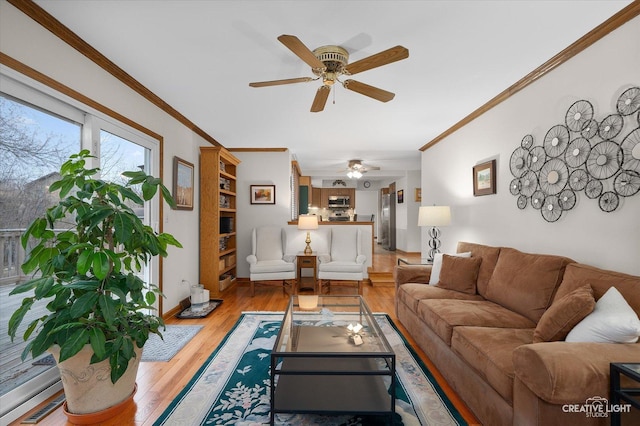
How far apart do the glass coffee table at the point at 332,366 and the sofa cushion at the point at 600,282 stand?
1.29 meters

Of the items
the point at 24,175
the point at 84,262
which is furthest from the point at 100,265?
the point at 24,175

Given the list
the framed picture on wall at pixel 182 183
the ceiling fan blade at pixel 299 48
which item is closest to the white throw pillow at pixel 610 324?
the ceiling fan blade at pixel 299 48

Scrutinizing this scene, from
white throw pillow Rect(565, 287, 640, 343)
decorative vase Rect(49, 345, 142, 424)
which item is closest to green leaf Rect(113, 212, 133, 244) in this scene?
decorative vase Rect(49, 345, 142, 424)

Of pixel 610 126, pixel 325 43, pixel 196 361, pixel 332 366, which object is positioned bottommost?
pixel 196 361

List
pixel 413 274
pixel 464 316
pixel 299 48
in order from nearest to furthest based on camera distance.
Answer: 1. pixel 299 48
2. pixel 464 316
3. pixel 413 274

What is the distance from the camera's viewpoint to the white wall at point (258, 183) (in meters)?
5.62

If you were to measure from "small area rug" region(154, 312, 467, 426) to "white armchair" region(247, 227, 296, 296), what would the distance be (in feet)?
5.64

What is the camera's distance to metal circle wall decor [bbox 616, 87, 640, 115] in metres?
1.87

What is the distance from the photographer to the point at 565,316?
1.65 meters

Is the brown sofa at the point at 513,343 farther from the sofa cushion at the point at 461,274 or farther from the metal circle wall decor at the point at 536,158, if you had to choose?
the metal circle wall decor at the point at 536,158

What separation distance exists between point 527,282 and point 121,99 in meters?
3.83

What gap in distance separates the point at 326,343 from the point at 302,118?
9.25 ft

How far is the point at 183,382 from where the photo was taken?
2205mm

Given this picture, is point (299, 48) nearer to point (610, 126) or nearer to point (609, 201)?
point (610, 126)
